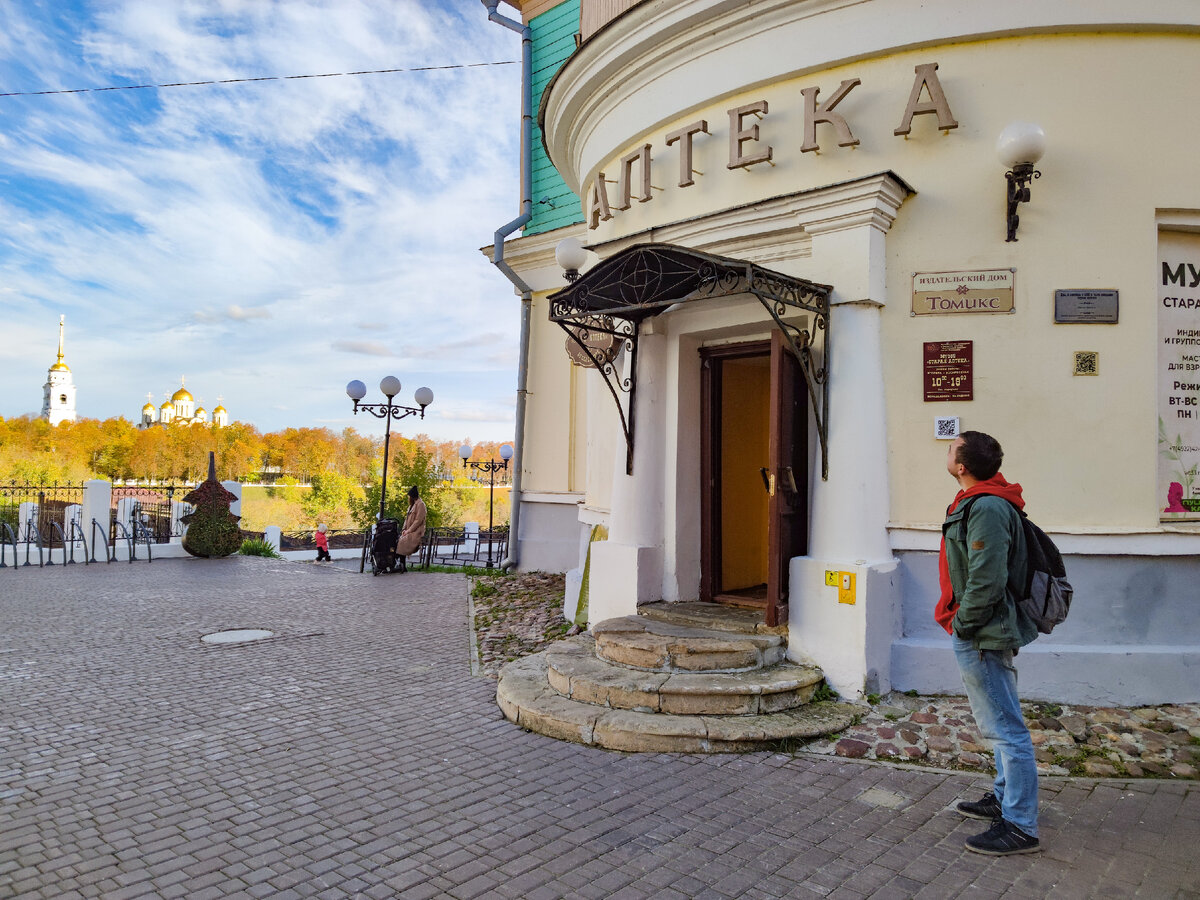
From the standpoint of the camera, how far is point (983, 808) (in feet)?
12.9

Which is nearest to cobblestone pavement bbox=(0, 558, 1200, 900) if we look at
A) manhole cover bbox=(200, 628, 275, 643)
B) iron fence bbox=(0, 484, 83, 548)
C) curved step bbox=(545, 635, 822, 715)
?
curved step bbox=(545, 635, 822, 715)

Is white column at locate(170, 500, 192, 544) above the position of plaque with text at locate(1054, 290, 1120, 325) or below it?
below

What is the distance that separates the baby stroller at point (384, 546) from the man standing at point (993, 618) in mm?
12456

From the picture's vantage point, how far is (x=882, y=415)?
5.82 meters

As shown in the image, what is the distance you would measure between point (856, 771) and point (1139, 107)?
194 inches

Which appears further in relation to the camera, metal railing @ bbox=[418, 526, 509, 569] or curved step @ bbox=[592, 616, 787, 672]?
metal railing @ bbox=[418, 526, 509, 569]

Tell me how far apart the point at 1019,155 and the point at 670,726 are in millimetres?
4407

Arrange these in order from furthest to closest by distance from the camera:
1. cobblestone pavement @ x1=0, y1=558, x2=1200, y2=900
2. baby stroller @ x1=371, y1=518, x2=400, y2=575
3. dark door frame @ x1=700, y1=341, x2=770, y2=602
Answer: baby stroller @ x1=371, y1=518, x2=400, y2=575, dark door frame @ x1=700, y1=341, x2=770, y2=602, cobblestone pavement @ x1=0, y1=558, x2=1200, y2=900

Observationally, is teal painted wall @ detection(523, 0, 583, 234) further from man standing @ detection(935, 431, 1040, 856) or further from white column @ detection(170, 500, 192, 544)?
white column @ detection(170, 500, 192, 544)

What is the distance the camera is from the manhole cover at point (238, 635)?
841 centimetres

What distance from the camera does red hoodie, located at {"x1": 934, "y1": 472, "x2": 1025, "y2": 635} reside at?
12.3 ft

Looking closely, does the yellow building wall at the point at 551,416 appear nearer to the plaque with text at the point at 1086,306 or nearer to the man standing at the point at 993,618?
the plaque with text at the point at 1086,306

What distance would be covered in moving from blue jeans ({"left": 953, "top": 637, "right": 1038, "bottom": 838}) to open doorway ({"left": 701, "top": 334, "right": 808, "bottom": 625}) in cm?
219

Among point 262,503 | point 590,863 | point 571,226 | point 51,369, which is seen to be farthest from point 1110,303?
point 51,369
